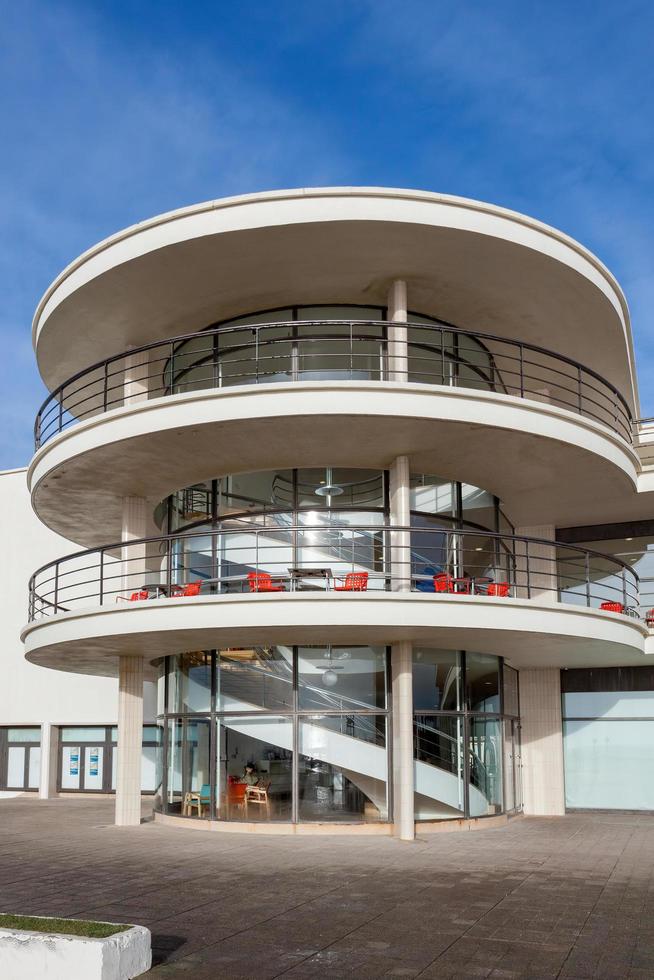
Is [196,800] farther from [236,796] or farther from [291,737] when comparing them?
[291,737]

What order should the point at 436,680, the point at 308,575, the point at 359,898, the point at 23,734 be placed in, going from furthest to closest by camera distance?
the point at 23,734, the point at 436,680, the point at 308,575, the point at 359,898

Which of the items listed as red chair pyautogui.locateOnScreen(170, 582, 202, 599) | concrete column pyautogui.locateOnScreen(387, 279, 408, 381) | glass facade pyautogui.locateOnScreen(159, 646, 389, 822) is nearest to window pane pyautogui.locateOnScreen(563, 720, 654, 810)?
glass facade pyautogui.locateOnScreen(159, 646, 389, 822)

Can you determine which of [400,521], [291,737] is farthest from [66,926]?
[400,521]

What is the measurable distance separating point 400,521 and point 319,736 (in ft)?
13.7

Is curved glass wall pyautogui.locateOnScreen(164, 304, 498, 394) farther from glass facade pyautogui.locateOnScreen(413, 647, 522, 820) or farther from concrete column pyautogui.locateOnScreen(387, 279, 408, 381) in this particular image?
glass facade pyautogui.locateOnScreen(413, 647, 522, 820)

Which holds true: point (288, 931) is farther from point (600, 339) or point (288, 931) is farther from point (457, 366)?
point (600, 339)

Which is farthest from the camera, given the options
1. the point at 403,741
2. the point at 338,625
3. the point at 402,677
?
the point at 402,677

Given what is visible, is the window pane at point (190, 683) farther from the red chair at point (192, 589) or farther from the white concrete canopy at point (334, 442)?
the white concrete canopy at point (334, 442)

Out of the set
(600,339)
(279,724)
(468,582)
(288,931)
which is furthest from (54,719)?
(288,931)

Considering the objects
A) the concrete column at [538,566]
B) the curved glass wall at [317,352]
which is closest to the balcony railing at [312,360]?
the curved glass wall at [317,352]

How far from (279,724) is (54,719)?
52.0 ft

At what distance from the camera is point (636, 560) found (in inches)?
927

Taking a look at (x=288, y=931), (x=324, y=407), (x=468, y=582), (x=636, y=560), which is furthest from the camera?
(x=636, y=560)

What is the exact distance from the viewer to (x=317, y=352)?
1872cm
